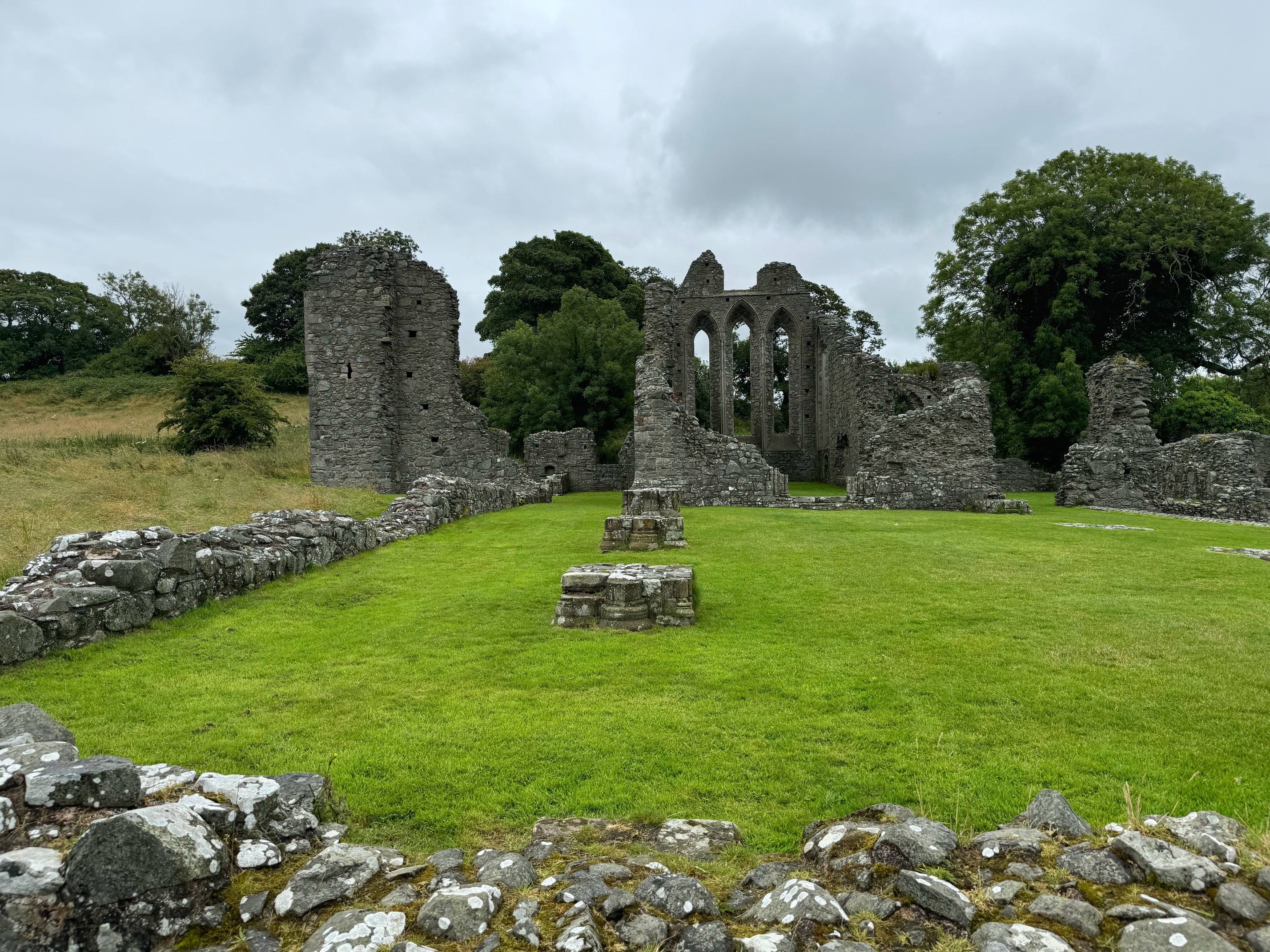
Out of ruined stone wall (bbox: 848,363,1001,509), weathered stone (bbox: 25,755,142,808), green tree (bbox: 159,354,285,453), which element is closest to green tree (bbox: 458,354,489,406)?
green tree (bbox: 159,354,285,453)

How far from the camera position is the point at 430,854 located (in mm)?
3023

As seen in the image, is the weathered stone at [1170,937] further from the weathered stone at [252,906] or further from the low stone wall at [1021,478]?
the low stone wall at [1021,478]

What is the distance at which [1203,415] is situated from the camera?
95.6 ft

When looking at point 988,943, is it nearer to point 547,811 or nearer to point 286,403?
point 547,811

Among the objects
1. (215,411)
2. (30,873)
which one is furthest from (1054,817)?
(215,411)

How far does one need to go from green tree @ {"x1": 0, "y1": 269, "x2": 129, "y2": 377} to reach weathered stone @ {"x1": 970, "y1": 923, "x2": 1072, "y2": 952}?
58571 millimetres

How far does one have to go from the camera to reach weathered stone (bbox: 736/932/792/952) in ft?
7.04

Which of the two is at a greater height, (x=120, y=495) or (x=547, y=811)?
(x=120, y=495)

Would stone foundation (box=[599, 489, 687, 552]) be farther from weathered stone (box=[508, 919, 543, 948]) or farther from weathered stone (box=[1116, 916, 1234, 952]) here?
weathered stone (box=[1116, 916, 1234, 952])

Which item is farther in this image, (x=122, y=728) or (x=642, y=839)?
(x=122, y=728)

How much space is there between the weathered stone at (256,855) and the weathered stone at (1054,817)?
307cm

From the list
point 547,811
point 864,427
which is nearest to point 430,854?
point 547,811

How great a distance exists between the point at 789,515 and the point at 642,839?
44.8 ft

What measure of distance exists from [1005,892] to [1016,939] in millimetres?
305
